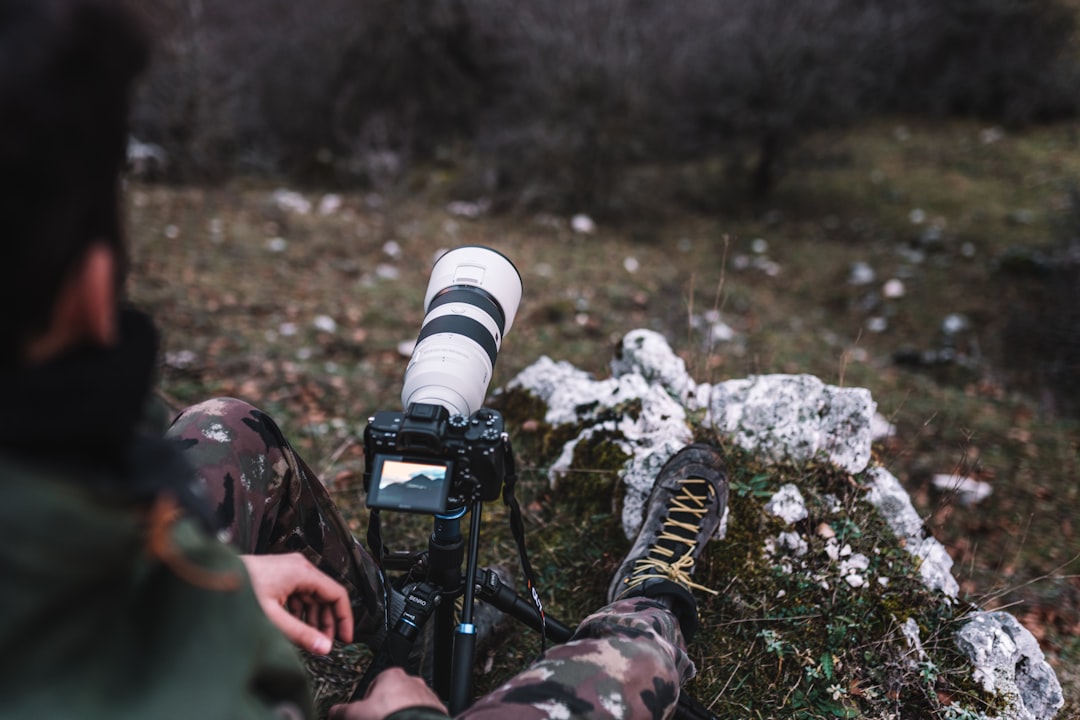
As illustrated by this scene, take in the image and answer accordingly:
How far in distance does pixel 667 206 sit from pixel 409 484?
789cm

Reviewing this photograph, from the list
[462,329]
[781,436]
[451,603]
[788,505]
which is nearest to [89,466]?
[462,329]

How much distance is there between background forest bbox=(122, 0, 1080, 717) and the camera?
3.64 meters

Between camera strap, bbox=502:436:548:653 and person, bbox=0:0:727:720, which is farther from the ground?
person, bbox=0:0:727:720

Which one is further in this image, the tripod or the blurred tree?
the blurred tree

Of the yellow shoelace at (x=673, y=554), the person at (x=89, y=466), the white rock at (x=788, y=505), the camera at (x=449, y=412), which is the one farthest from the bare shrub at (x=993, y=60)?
the person at (x=89, y=466)

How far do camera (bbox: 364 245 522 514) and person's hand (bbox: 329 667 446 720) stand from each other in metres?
0.31

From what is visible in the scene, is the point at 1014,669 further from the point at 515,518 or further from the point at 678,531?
the point at 515,518

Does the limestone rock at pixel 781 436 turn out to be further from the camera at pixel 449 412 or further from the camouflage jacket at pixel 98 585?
the camouflage jacket at pixel 98 585

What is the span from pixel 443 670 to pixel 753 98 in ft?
26.3

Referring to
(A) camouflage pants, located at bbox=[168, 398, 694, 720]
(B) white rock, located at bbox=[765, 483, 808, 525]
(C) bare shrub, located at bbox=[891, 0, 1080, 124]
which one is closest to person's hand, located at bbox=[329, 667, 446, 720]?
(A) camouflage pants, located at bbox=[168, 398, 694, 720]

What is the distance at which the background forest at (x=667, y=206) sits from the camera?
11.9ft

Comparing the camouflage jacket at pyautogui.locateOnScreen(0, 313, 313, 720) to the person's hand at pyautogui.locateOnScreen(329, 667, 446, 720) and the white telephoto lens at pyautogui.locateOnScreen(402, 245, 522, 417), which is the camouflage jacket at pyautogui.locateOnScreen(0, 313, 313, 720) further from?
the white telephoto lens at pyautogui.locateOnScreen(402, 245, 522, 417)

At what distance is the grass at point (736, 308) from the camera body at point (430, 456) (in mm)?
928

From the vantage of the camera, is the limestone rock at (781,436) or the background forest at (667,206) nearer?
the limestone rock at (781,436)
